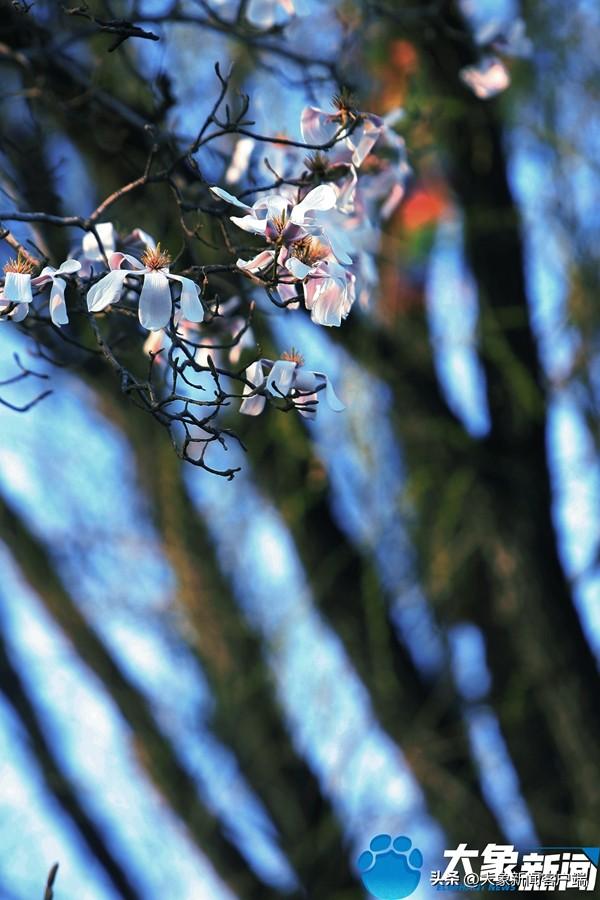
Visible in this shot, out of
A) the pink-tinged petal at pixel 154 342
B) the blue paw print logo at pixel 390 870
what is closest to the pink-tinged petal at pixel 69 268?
the pink-tinged petal at pixel 154 342

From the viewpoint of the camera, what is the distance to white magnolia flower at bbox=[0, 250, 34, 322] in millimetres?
866

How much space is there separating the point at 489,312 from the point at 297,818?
167cm

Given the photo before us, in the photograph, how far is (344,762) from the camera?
306cm

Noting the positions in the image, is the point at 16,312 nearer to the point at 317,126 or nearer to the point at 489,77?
the point at 317,126

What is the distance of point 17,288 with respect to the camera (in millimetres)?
869

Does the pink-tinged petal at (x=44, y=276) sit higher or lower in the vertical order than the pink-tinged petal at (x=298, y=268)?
higher

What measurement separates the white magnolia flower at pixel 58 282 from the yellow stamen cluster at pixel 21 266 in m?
0.01

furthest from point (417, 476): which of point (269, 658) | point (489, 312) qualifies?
point (269, 658)

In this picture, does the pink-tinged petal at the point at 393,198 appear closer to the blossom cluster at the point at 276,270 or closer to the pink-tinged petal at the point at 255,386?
the blossom cluster at the point at 276,270

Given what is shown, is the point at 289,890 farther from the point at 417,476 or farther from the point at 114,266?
the point at 114,266

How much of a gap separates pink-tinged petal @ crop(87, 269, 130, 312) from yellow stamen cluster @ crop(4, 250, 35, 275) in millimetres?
75

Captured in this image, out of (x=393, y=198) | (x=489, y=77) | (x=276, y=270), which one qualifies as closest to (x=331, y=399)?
(x=276, y=270)

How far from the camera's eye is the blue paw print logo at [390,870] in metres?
1.78

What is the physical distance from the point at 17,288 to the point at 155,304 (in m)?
0.12
